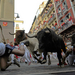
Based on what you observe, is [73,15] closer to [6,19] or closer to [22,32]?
[6,19]

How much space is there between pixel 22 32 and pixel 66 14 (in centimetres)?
2221

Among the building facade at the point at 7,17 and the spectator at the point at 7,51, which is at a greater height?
the building facade at the point at 7,17

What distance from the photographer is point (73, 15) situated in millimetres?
20812

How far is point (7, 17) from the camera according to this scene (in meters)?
10.5

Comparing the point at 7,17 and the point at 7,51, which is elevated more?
the point at 7,17

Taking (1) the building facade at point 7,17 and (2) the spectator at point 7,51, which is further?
(1) the building facade at point 7,17

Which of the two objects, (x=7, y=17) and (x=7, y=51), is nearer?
(x=7, y=51)

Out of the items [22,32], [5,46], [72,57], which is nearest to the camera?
[5,46]

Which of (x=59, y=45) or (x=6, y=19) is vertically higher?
(x=6, y=19)

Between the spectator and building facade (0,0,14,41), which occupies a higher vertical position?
building facade (0,0,14,41)

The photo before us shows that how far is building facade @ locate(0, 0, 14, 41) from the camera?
33.0 ft

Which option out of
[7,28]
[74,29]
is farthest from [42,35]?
[74,29]

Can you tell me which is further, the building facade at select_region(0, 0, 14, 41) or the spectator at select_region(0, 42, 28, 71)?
the building facade at select_region(0, 0, 14, 41)

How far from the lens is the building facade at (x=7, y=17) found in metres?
10.1
